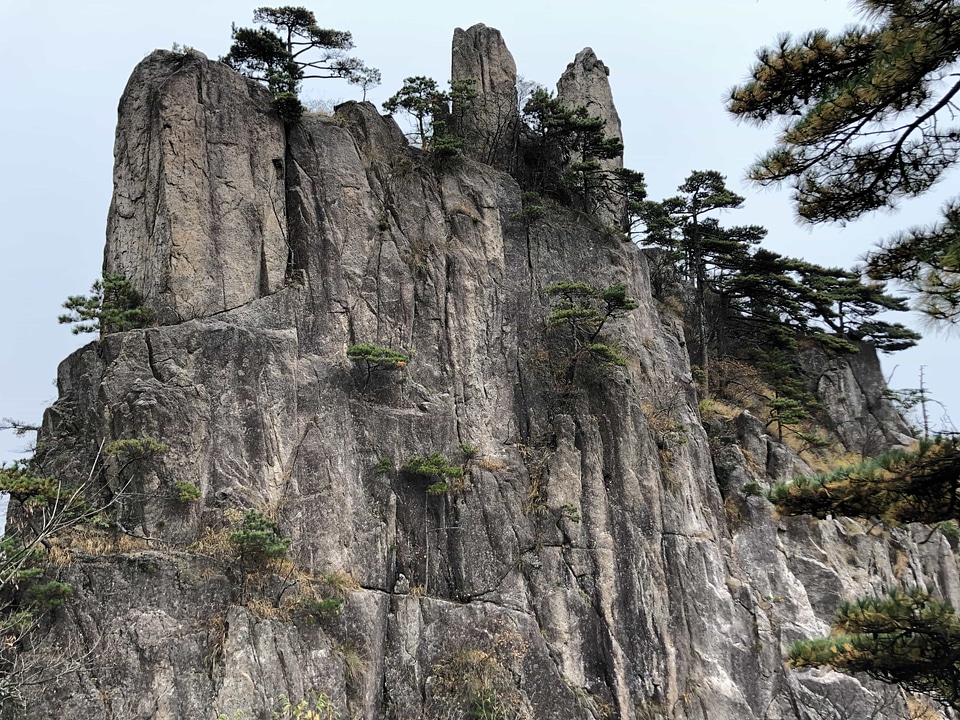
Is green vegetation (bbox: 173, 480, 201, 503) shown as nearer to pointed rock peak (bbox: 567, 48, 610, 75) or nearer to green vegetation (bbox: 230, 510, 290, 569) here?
green vegetation (bbox: 230, 510, 290, 569)

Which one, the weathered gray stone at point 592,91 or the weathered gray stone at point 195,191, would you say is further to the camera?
the weathered gray stone at point 592,91

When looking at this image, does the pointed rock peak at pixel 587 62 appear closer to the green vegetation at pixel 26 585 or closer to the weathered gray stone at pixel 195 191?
the weathered gray stone at pixel 195 191

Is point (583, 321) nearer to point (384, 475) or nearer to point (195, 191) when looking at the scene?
point (384, 475)

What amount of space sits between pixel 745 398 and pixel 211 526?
2252 cm

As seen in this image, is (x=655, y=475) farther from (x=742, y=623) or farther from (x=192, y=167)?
(x=192, y=167)

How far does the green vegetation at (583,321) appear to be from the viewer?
22984 millimetres

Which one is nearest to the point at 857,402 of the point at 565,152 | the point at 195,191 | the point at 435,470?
the point at 565,152

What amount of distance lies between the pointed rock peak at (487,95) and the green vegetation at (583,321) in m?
6.04

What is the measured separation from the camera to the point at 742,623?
870 inches

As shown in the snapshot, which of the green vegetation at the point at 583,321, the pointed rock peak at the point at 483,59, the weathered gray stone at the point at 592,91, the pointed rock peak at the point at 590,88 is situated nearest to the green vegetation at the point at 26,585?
the green vegetation at the point at 583,321

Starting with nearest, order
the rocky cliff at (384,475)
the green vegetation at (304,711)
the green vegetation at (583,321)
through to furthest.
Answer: the green vegetation at (304,711)
the rocky cliff at (384,475)
the green vegetation at (583,321)

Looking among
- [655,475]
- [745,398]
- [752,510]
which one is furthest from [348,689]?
[745,398]

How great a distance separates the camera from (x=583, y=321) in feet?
79.5

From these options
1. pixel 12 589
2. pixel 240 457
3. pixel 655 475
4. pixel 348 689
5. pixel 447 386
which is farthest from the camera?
pixel 655 475
